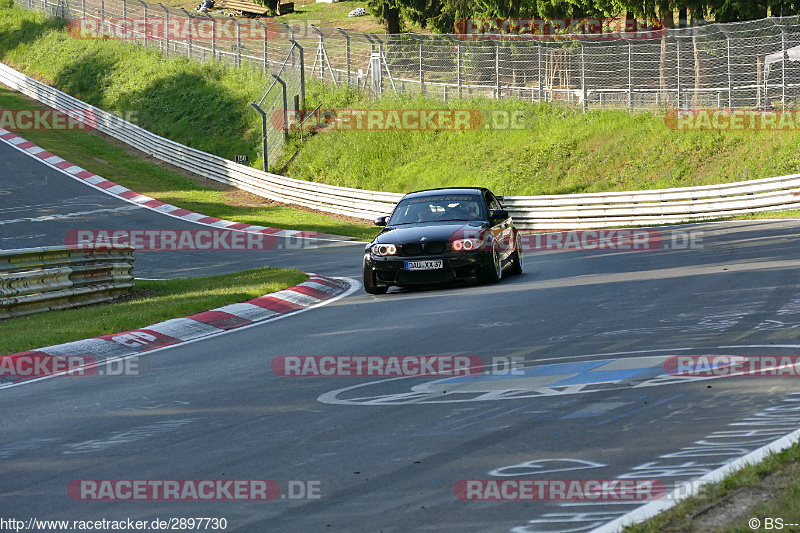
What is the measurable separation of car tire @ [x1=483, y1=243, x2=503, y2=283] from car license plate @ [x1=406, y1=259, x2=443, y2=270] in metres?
0.74

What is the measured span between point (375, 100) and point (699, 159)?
44.3ft

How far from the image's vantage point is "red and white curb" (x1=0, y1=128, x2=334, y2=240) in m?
27.0

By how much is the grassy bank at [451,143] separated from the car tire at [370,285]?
14444 millimetres

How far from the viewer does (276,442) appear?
232 inches

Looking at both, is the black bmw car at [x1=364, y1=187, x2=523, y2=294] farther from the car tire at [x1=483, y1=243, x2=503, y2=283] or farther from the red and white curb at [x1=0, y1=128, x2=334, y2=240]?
the red and white curb at [x1=0, y1=128, x2=334, y2=240]

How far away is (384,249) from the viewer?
536 inches

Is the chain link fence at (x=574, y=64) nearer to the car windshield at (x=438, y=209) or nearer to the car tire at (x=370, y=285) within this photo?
the car windshield at (x=438, y=209)

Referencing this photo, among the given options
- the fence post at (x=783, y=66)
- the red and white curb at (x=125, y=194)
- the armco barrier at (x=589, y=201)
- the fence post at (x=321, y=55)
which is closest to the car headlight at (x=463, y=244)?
the armco barrier at (x=589, y=201)

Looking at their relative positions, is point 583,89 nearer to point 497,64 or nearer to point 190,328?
point 497,64

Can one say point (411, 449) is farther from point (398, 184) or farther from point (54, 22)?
point (54, 22)

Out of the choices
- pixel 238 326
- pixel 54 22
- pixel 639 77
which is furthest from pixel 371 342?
pixel 54 22

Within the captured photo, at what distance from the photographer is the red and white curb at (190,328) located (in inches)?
396

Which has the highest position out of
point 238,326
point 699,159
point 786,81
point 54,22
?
point 54,22

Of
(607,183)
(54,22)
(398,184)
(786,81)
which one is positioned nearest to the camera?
(786,81)
